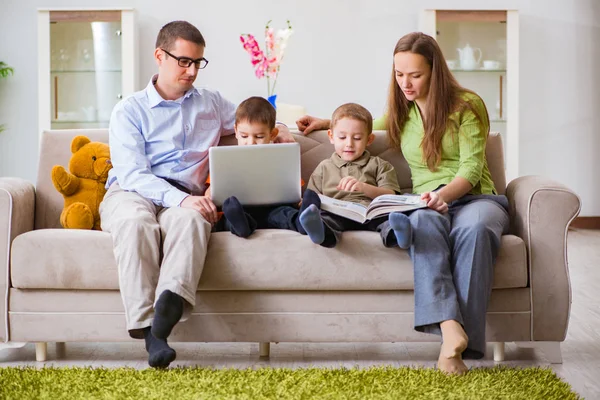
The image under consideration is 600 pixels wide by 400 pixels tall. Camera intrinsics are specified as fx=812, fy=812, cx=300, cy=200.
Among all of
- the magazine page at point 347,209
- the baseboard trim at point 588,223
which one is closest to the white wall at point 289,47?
the baseboard trim at point 588,223

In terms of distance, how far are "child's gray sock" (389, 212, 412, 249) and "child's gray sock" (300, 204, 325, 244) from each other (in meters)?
0.19

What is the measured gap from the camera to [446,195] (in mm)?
2445

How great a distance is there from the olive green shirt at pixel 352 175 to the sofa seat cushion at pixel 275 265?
0.28 m

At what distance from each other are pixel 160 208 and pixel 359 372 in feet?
2.81

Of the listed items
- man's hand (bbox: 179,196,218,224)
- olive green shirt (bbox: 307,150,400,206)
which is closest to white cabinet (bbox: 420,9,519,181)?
olive green shirt (bbox: 307,150,400,206)

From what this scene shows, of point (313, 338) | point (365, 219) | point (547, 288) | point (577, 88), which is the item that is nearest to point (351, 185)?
point (365, 219)

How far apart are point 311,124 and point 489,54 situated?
2.98 meters

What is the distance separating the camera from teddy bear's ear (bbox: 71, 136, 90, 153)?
2.75 m

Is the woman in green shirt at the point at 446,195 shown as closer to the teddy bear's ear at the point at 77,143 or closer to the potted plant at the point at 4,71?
Answer: the teddy bear's ear at the point at 77,143

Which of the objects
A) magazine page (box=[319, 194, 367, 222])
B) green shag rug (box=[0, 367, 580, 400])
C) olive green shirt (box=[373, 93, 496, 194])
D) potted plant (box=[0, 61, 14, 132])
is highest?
potted plant (box=[0, 61, 14, 132])

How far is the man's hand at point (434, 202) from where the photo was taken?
7.60 feet

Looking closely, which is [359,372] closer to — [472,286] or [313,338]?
[313,338]

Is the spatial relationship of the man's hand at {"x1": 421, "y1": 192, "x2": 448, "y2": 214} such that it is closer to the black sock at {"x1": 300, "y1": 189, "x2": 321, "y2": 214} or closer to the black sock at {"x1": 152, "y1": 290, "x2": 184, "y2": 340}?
the black sock at {"x1": 300, "y1": 189, "x2": 321, "y2": 214}

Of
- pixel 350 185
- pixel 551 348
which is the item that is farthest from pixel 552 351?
pixel 350 185
